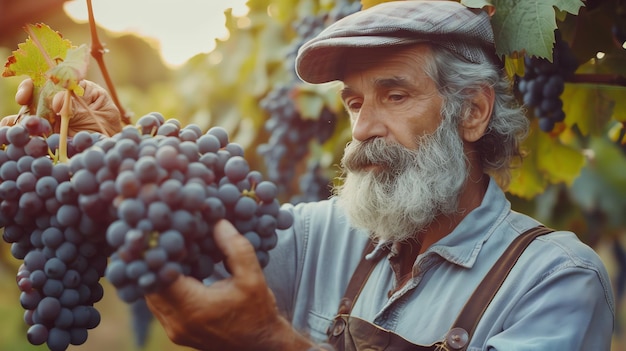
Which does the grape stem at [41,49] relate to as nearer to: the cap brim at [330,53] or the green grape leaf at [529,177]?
the cap brim at [330,53]

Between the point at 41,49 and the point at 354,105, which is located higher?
the point at 41,49

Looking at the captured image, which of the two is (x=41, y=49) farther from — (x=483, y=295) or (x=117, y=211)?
(x=483, y=295)

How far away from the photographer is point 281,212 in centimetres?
143

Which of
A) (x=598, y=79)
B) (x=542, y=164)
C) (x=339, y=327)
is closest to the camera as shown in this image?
(x=339, y=327)

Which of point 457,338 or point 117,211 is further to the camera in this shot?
point 457,338

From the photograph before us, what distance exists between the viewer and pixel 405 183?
200cm

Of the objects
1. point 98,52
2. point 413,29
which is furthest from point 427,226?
point 98,52

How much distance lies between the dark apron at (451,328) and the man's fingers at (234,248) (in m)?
0.62

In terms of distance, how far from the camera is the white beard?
198cm

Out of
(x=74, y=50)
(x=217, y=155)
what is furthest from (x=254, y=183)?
(x=74, y=50)

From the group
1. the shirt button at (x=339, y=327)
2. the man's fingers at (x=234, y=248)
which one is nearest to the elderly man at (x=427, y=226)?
the shirt button at (x=339, y=327)

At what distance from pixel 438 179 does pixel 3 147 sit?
1147 mm

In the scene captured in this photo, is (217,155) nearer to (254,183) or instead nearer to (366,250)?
(254,183)

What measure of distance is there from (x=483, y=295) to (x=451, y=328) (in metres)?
0.12
